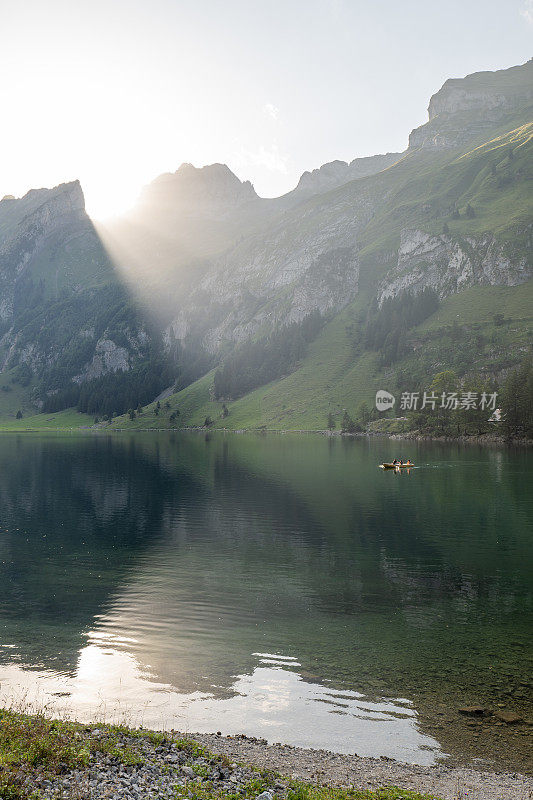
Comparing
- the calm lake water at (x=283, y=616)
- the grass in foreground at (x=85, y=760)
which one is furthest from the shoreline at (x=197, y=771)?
the calm lake water at (x=283, y=616)

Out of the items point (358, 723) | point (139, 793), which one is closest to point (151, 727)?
point (139, 793)

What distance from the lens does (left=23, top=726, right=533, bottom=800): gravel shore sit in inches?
572

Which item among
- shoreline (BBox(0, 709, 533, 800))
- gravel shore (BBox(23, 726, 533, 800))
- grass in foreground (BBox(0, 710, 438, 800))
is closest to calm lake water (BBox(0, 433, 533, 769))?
gravel shore (BBox(23, 726, 533, 800))

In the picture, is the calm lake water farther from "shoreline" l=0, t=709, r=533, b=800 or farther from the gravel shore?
"shoreline" l=0, t=709, r=533, b=800

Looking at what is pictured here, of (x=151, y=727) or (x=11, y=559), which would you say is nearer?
(x=151, y=727)

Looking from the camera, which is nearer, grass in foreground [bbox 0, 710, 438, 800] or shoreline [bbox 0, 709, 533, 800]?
grass in foreground [bbox 0, 710, 438, 800]

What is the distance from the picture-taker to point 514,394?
170m

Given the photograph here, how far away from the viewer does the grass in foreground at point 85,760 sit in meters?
14.4

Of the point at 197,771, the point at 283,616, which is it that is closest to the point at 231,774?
the point at 197,771

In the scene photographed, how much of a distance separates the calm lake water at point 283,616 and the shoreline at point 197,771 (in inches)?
49.9

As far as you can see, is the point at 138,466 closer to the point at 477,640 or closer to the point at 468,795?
the point at 477,640

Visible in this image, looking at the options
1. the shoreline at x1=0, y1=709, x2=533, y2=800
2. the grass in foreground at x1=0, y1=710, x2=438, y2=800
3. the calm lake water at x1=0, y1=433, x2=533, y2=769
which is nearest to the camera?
the grass in foreground at x1=0, y1=710, x2=438, y2=800

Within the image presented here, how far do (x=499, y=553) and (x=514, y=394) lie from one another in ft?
450

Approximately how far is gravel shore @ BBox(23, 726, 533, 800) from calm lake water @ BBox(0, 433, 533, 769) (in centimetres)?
112
